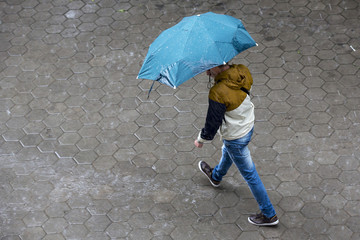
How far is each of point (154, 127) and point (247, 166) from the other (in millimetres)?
1868

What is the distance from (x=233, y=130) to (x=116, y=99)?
265 centimetres

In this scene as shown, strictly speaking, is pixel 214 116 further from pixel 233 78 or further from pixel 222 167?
pixel 222 167

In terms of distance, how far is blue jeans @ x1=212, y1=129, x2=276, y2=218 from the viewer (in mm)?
5070

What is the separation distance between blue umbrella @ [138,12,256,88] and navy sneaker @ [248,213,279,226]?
1.88 m

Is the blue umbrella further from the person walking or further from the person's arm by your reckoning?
the person's arm

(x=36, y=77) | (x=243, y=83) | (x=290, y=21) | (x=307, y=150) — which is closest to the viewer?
(x=243, y=83)

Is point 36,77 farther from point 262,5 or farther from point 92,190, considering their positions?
point 262,5

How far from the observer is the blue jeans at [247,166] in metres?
5.07

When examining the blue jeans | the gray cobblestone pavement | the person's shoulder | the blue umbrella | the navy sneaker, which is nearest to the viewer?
the blue umbrella

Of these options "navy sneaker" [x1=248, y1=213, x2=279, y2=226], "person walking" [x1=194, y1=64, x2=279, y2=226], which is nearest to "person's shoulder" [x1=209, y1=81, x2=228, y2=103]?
"person walking" [x1=194, y1=64, x2=279, y2=226]

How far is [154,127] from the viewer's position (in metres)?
6.75

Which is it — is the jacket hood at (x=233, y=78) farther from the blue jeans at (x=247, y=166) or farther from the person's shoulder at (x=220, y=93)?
the blue jeans at (x=247, y=166)

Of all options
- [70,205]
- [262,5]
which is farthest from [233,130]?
[262,5]

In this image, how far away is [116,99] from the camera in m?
7.16
